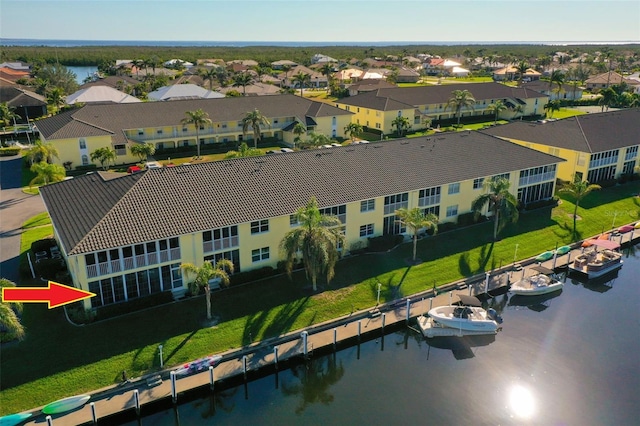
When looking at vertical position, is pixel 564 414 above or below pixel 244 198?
below

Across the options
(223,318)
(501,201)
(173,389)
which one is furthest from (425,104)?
(173,389)

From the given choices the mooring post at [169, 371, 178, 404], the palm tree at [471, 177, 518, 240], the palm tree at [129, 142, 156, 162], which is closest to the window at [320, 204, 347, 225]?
the palm tree at [471, 177, 518, 240]

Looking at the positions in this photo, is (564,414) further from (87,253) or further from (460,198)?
(87,253)

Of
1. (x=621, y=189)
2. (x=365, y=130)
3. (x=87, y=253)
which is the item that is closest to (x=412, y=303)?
(x=87, y=253)

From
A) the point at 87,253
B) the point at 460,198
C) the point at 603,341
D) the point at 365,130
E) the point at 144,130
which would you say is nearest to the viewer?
the point at 87,253

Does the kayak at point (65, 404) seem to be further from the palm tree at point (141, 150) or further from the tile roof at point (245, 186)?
the palm tree at point (141, 150)

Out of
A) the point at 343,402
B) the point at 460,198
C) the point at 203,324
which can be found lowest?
the point at 343,402

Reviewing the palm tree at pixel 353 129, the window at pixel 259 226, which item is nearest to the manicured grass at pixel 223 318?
the window at pixel 259 226
